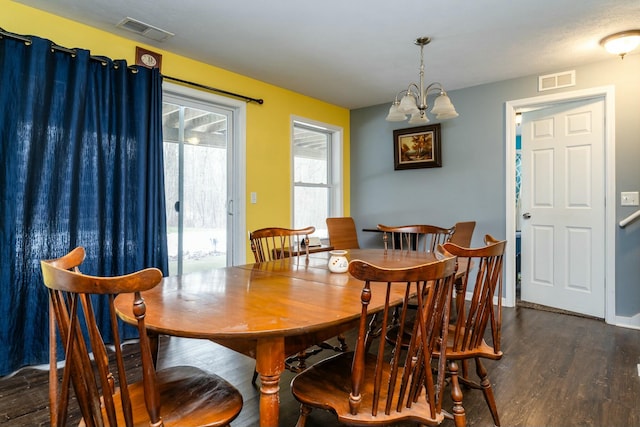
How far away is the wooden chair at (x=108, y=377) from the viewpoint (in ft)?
2.85

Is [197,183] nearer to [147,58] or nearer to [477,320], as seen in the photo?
[147,58]

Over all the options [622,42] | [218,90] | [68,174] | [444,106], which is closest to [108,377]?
[68,174]

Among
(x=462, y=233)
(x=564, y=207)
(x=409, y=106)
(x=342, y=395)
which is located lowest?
(x=342, y=395)

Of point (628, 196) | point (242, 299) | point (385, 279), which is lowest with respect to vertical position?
point (242, 299)

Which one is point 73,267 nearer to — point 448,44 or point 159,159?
point 159,159

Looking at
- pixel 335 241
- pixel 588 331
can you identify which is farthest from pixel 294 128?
pixel 588 331

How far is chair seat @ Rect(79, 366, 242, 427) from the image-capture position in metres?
1.06

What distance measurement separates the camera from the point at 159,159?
2.82 meters

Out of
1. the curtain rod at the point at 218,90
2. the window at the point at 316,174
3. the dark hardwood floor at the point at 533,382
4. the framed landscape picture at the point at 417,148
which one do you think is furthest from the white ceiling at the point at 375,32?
the dark hardwood floor at the point at 533,382

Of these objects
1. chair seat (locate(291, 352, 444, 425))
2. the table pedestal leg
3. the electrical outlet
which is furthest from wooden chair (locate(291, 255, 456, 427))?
the electrical outlet

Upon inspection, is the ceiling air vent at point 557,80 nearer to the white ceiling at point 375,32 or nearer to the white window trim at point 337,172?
the white ceiling at point 375,32

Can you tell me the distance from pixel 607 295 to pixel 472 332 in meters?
2.51

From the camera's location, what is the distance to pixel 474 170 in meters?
3.90

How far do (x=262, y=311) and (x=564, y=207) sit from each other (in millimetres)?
3415
